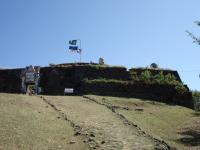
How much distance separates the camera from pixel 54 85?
123 feet

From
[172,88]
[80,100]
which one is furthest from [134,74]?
[80,100]

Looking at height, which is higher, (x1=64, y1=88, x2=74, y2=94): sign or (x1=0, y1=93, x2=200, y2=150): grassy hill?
(x1=64, y1=88, x2=74, y2=94): sign

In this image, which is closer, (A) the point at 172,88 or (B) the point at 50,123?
(B) the point at 50,123

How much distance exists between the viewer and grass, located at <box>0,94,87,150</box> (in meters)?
15.7

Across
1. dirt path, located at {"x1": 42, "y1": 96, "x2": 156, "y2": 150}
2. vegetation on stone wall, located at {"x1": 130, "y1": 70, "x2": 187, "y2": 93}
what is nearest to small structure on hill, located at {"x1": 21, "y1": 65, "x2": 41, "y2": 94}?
vegetation on stone wall, located at {"x1": 130, "y1": 70, "x2": 187, "y2": 93}

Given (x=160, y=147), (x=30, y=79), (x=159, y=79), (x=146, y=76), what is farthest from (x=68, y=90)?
(x=160, y=147)

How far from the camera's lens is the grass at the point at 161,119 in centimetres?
1948

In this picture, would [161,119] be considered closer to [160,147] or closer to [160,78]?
[160,147]

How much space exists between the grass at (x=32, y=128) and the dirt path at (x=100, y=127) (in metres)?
0.61

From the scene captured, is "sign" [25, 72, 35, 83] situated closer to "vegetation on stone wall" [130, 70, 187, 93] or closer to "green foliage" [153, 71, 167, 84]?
"vegetation on stone wall" [130, 70, 187, 93]

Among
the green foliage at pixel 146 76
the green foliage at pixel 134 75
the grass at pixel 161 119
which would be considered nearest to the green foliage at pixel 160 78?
the green foliage at pixel 146 76

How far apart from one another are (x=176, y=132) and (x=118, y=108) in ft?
15.8

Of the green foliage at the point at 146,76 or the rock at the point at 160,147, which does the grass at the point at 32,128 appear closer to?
the rock at the point at 160,147

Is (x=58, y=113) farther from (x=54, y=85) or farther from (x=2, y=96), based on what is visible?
(x=54, y=85)
